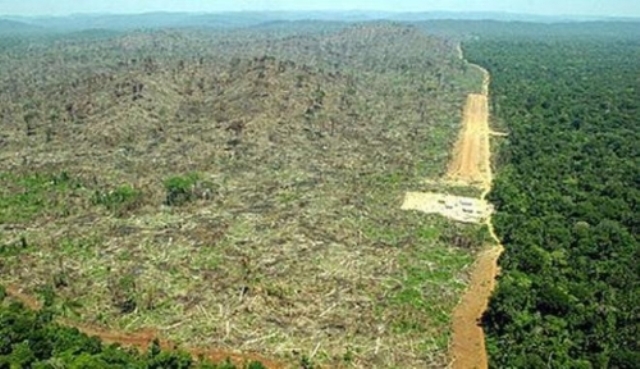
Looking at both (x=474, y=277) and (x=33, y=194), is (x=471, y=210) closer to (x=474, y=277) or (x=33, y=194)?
(x=474, y=277)

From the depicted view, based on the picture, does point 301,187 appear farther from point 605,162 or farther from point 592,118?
point 592,118

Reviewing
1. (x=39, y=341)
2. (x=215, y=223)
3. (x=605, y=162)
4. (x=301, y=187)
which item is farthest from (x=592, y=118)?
(x=39, y=341)

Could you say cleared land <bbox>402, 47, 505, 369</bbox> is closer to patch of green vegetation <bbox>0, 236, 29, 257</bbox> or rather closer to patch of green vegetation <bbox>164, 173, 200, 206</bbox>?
patch of green vegetation <bbox>164, 173, 200, 206</bbox>

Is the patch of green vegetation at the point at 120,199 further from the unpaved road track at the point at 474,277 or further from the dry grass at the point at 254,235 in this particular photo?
the unpaved road track at the point at 474,277

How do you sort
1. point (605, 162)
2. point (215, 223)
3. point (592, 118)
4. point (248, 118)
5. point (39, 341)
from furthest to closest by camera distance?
point (592, 118)
point (248, 118)
point (605, 162)
point (215, 223)
point (39, 341)

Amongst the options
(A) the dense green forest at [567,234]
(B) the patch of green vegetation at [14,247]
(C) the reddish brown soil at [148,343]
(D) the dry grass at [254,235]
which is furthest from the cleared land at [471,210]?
(B) the patch of green vegetation at [14,247]

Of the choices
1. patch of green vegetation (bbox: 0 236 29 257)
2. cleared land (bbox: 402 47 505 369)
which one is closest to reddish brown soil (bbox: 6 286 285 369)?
patch of green vegetation (bbox: 0 236 29 257)
